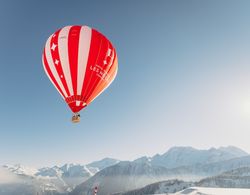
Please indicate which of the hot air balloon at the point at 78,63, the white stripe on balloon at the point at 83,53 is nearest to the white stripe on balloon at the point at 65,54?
the hot air balloon at the point at 78,63

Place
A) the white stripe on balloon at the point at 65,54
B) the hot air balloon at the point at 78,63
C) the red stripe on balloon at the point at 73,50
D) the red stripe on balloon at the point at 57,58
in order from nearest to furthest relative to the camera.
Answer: the hot air balloon at the point at 78,63, the red stripe on balloon at the point at 73,50, the white stripe on balloon at the point at 65,54, the red stripe on balloon at the point at 57,58

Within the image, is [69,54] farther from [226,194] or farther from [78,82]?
[226,194]

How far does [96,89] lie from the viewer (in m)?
36.0

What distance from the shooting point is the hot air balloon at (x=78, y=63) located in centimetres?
3456

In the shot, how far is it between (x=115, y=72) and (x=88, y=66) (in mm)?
5169

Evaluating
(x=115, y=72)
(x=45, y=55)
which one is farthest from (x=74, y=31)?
(x=115, y=72)

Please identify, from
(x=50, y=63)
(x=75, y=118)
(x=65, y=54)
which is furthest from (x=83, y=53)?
(x=75, y=118)

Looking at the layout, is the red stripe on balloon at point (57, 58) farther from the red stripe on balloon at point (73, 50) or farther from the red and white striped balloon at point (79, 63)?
the red stripe on balloon at point (73, 50)

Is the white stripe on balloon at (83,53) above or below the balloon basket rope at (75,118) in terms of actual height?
above

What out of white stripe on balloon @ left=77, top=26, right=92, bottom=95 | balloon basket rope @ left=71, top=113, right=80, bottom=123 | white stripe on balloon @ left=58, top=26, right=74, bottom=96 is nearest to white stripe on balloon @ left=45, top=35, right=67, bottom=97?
white stripe on balloon @ left=58, top=26, right=74, bottom=96

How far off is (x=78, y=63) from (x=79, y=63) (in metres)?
0.11

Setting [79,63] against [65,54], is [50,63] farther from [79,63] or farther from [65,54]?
[79,63]

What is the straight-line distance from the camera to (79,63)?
35.4 meters

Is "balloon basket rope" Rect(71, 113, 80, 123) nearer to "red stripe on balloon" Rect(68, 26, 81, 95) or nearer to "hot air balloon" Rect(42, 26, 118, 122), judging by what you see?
"hot air balloon" Rect(42, 26, 118, 122)
